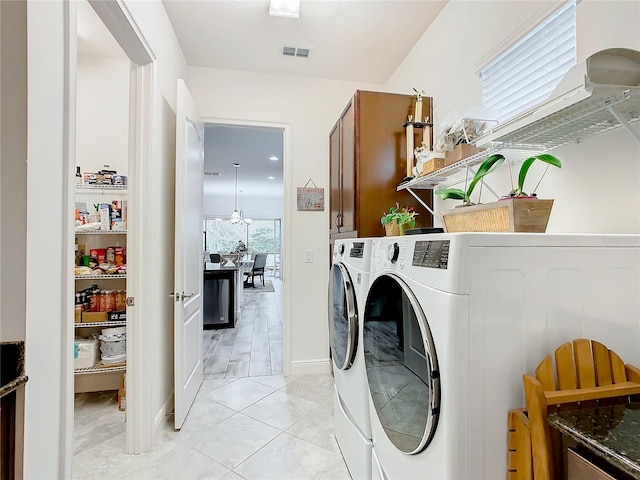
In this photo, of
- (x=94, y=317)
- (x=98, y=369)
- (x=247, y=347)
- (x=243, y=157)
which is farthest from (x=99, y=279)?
(x=243, y=157)

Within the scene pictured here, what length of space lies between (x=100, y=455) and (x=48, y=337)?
1.34 metres

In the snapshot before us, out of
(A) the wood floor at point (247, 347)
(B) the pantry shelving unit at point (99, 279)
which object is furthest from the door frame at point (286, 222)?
(B) the pantry shelving unit at point (99, 279)

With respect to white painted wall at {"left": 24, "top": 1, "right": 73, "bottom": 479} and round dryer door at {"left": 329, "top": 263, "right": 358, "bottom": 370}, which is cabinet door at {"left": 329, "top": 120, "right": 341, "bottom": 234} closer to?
round dryer door at {"left": 329, "top": 263, "right": 358, "bottom": 370}

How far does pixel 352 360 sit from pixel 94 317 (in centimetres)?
195

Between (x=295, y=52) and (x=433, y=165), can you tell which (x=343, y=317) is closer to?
(x=433, y=165)

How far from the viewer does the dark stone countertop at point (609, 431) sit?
54 cm

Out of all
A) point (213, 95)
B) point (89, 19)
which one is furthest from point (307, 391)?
point (89, 19)

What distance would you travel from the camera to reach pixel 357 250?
150 centimetres

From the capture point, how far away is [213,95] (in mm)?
2738

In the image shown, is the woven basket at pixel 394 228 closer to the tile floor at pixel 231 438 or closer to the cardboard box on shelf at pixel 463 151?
the cardboard box on shelf at pixel 463 151

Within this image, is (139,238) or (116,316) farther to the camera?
(116,316)

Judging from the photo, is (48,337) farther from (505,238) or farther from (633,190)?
(633,190)

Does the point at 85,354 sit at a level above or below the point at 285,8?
below

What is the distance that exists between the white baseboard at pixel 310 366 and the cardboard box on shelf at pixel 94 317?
154 centimetres
